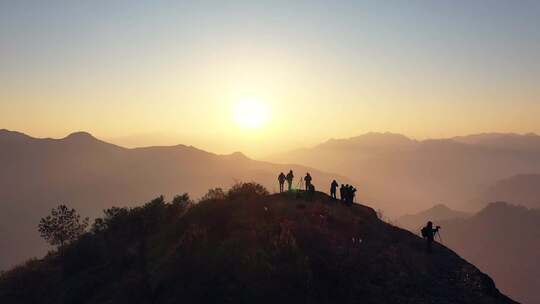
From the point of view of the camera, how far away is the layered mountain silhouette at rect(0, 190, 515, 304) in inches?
838

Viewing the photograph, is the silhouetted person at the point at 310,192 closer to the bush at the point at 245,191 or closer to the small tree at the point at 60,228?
the bush at the point at 245,191

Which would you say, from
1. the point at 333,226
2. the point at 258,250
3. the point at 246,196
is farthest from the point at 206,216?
the point at 333,226

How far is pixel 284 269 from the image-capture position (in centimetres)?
2172

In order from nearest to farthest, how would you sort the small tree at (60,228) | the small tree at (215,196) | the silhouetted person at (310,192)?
the small tree at (215,196), the silhouetted person at (310,192), the small tree at (60,228)

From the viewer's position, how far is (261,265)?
2194cm

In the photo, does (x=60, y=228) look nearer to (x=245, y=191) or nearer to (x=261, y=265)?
(x=245, y=191)

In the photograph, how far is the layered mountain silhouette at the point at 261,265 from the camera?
69.8 feet

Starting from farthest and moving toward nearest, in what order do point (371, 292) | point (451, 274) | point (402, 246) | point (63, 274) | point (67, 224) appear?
1. point (67, 224)
2. point (63, 274)
3. point (402, 246)
4. point (451, 274)
5. point (371, 292)

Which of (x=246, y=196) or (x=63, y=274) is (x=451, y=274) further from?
(x=63, y=274)

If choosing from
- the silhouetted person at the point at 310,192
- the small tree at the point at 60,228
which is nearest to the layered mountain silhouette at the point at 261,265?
the silhouetted person at the point at 310,192

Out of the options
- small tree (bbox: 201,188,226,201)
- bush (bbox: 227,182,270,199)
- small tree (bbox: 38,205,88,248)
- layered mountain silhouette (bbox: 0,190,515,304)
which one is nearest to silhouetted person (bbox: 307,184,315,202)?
layered mountain silhouette (bbox: 0,190,515,304)

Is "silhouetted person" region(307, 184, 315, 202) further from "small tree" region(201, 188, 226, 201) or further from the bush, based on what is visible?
"small tree" region(201, 188, 226, 201)

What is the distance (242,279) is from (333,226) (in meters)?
9.18

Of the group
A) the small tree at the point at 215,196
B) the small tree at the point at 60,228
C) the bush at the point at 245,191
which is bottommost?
the small tree at the point at 60,228
